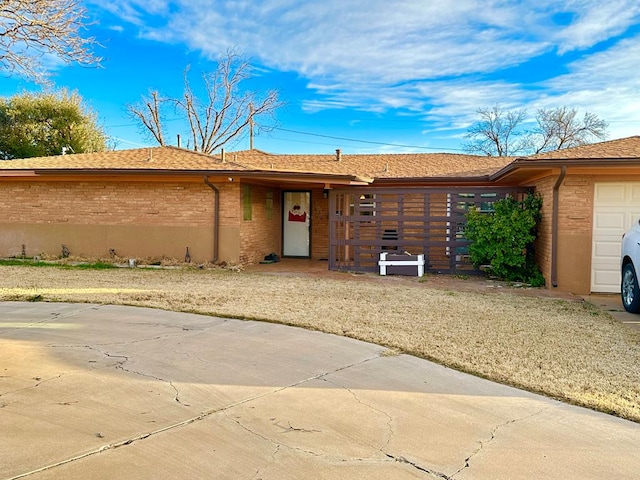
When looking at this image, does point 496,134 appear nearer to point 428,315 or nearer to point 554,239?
point 554,239

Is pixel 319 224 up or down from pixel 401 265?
up

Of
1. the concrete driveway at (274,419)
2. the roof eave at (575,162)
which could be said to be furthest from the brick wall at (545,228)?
the concrete driveway at (274,419)

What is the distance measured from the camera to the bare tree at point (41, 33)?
672 centimetres

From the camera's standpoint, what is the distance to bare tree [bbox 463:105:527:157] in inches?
1511

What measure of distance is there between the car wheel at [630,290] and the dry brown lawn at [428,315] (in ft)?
1.41

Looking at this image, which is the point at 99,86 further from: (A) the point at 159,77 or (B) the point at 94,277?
(B) the point at 94,277

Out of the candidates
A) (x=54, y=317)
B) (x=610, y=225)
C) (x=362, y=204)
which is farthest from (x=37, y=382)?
(x=362, y=204)

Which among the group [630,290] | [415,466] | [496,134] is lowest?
[415,466]

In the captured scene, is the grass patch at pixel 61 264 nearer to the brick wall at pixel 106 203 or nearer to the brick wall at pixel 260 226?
the brick wall at pixel 106 203

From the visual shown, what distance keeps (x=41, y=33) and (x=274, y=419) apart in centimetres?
601

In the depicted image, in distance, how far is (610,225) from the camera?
10.6m

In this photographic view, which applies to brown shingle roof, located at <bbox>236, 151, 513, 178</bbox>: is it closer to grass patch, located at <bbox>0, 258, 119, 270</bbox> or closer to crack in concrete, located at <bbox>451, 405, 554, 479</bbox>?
grass patch, located at <bbox>0, 258, 119, 270</bbox>

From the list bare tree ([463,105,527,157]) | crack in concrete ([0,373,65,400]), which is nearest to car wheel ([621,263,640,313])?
crack in concrete ([0,373,65,400])

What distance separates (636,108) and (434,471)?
24814 millimetres
